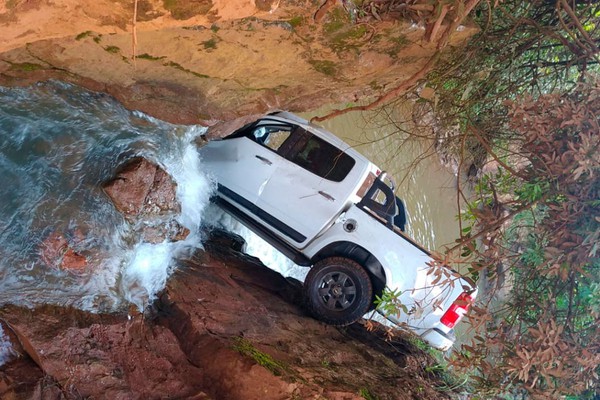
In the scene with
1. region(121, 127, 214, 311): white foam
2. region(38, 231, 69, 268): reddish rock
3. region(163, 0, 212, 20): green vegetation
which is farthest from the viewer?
region(121, 127, 214, 311): white foam

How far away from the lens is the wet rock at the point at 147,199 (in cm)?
505

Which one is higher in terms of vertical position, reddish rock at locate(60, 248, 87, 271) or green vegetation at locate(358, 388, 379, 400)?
green vegetation at locate(358, 388, 379, 400)

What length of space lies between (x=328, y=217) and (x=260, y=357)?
2.17 m

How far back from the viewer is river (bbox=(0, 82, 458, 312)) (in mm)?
4281

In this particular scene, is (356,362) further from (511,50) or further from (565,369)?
(511,50)

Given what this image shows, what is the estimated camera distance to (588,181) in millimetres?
3342

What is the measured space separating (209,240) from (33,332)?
3090 mm

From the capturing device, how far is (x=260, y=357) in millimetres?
4152

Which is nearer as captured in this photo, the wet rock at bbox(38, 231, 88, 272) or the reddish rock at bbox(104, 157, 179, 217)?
the wet rock at bbox(38, 231, 88, 272)

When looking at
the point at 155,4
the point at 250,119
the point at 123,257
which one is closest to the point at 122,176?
the point at 123,257

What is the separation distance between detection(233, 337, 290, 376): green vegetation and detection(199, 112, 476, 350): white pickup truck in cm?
164

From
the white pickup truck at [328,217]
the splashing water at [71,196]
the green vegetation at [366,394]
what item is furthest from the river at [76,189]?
the green vegetation at [366,394]

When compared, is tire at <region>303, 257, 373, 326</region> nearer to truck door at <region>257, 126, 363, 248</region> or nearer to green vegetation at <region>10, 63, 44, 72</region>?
truck door at <region>257, 126, 363, 248</region>

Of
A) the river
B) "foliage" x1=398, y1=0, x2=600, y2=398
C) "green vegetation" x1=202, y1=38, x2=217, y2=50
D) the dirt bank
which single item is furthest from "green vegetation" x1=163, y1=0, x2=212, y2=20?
"foliage" x1=398, y1=0, x2=600, y2=398
